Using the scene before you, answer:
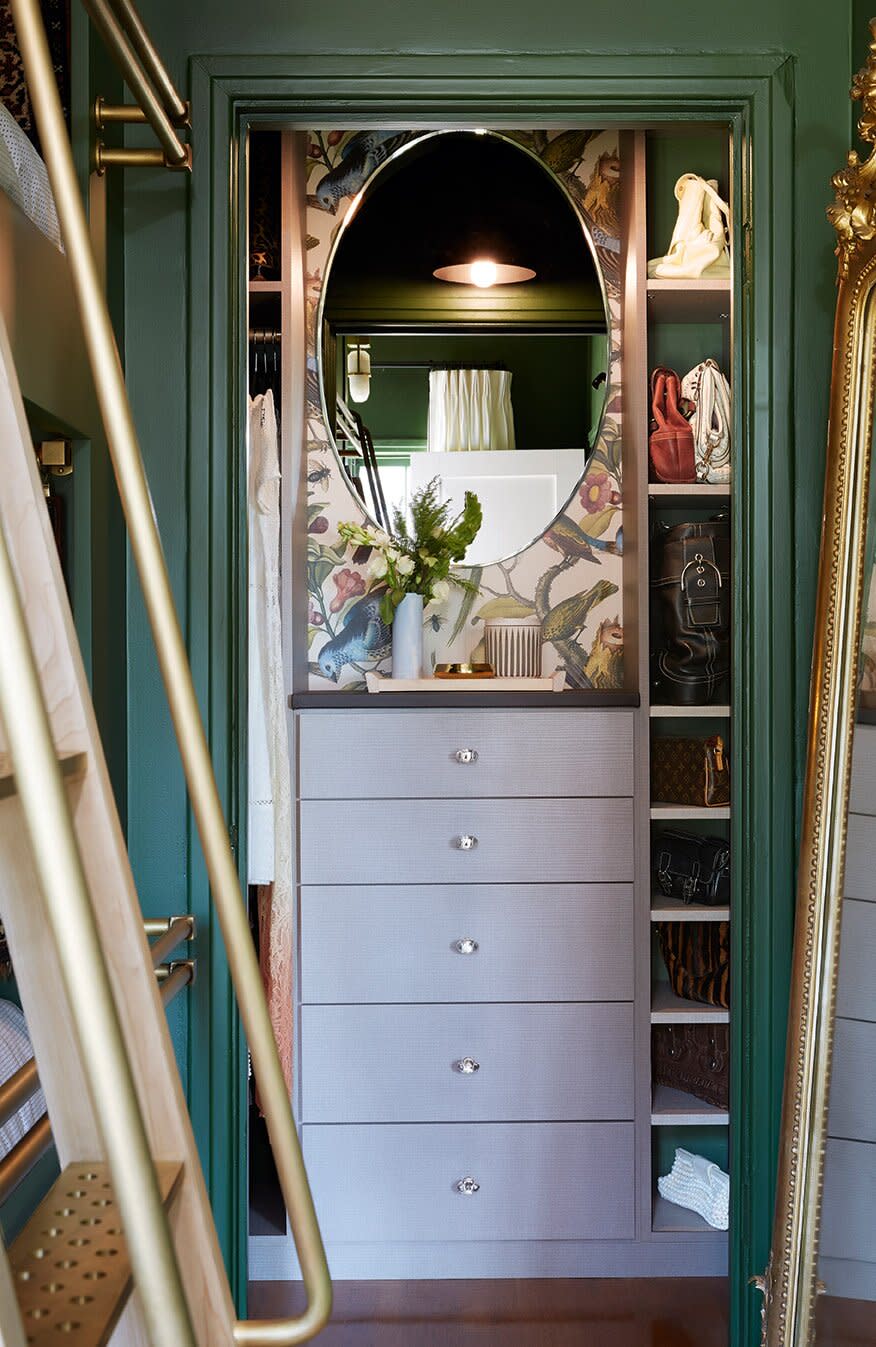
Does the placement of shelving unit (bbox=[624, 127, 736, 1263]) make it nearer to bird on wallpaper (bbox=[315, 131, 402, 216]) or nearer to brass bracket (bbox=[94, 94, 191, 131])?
bird on wallpaper (bbox=[315, 131, 402, 216])

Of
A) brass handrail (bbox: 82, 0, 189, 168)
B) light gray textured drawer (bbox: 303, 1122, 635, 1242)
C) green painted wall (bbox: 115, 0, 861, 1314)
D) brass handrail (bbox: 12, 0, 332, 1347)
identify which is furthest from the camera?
light gray textured drawer (bbox: 303, 1122, 635, 1242)

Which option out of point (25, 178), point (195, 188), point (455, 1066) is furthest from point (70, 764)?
point (455, 1066)

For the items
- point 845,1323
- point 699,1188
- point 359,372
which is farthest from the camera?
point 359,372

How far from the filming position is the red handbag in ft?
9.33

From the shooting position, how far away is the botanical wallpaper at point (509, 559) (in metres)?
3.04

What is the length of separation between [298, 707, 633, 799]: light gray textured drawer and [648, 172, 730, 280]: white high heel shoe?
1.01 meters

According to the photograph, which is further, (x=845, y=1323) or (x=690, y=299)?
(x=690, y=299)

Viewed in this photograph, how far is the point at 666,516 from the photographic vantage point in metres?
3.04

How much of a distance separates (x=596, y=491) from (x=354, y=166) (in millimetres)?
992

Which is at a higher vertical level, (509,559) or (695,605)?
(509,559)

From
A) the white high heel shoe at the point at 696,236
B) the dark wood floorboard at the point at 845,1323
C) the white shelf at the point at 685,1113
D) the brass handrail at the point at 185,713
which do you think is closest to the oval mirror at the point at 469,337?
the white high heel shoe at the point at 696,236

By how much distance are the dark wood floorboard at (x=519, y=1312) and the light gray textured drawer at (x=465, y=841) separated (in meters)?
0.85

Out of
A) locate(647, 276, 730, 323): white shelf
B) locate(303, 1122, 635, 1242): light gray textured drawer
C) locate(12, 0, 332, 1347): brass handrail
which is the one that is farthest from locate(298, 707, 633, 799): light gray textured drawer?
locate(12, 0, 332, 1347): brass handrail

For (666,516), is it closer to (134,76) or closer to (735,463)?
(735,463)
